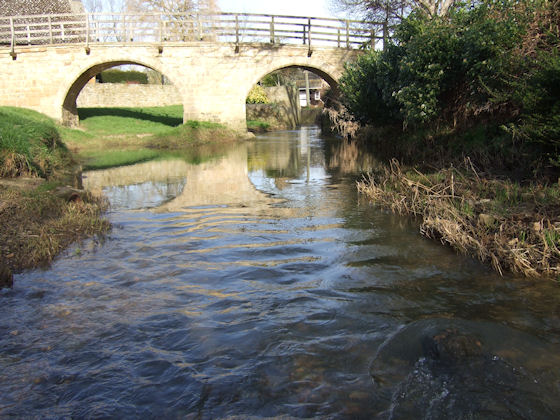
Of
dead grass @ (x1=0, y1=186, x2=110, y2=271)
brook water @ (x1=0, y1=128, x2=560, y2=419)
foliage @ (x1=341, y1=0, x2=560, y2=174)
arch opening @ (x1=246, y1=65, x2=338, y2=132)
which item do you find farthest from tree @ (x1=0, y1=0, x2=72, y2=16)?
brook water @ (x1=0, y1=128, x2=560, y2=419)

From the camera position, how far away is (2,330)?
14.4 ft

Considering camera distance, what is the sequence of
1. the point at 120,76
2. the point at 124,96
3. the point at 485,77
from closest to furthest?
the point at 485,77 → the point at 124,96 → the point at 120,76

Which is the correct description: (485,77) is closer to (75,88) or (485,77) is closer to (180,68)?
(180,68)

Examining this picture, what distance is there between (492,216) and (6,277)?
6.14m

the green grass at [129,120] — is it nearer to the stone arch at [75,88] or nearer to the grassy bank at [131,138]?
the grassy bank at [131,138]

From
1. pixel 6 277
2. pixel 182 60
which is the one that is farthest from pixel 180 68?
Answer: pixel 6 277

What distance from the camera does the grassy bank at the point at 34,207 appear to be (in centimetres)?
634

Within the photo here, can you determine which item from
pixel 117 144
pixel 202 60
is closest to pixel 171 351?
pixel 117 144

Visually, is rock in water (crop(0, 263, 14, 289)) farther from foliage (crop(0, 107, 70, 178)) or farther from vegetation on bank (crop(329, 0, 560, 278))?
vegetation on bank (crop(329, 0, 560, 278))

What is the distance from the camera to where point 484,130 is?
379 inches

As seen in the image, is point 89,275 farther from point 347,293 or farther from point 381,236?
point 381,236

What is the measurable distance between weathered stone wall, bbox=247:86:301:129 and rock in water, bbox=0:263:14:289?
34.5 meters

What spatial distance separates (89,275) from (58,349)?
5.93 feet

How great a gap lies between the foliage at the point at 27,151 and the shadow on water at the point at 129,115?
16.8 metres
